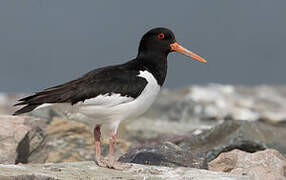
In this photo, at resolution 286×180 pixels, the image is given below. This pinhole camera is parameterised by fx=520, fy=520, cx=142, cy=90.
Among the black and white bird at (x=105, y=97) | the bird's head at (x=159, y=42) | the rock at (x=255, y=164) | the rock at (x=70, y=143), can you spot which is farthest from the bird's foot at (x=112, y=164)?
the rock at (x=70, y=143)

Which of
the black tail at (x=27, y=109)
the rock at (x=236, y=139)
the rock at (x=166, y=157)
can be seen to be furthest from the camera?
the rock at (x=236, y=139)

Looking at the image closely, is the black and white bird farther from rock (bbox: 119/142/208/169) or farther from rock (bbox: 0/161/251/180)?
rock (bbox: 119/142/208/169)

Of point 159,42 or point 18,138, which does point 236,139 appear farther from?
point 18,138

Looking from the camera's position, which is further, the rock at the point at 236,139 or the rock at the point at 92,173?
the rock at the point at 236,139

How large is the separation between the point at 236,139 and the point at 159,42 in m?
3.06

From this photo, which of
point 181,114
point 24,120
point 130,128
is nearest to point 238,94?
point 181,114

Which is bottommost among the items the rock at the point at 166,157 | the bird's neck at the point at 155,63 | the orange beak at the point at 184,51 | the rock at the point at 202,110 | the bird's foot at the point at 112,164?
the bird's foot at the point at 112,164

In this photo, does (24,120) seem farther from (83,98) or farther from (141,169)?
(141,169)

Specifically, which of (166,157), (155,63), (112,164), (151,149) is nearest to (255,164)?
(166,157)

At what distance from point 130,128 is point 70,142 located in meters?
4.37

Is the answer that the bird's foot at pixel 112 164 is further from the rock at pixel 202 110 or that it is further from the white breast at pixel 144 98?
the rock at pixel 202 110

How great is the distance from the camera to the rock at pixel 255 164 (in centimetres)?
848

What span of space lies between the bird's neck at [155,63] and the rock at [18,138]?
7.87ft

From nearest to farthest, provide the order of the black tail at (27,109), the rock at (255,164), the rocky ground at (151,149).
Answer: the rocky ground at (151,149)
the black tail at (27,109)
the rock at (255,164)
